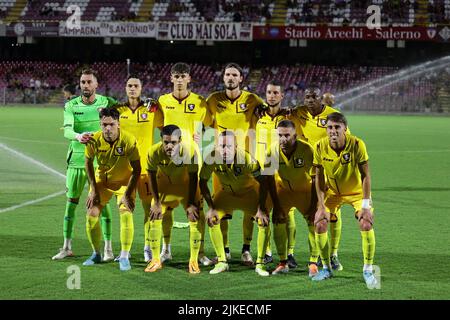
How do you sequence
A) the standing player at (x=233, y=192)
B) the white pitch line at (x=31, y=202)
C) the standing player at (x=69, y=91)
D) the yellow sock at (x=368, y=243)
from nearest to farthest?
1. the yellow sock at (x=368, y=243)
2. the standing player at (x=233, y=192)
3. the standing player at (x=69, y=91)
4. the white pitch line at (x=31, y=202)

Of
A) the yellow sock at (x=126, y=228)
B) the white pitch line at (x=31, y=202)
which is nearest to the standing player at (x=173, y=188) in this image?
the yellow sock at (x=126, y=228)

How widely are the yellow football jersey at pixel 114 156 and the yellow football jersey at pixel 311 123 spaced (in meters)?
1.88

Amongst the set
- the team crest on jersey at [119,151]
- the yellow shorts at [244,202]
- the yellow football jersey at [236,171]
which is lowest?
the yellow shorts at [244,202]

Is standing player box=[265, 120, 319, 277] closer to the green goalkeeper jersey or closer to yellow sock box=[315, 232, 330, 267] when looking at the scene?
yellow sock box=[315, 232, 330, 267]

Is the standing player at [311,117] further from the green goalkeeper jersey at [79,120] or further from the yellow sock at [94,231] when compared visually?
the yellow sock at [94,231]

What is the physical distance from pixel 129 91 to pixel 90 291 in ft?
7.88

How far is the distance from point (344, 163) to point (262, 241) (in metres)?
1.15

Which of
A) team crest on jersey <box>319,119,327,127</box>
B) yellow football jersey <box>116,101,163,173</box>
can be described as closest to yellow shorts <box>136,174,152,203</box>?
yellow football jersey <box>116,101,163,173</box>

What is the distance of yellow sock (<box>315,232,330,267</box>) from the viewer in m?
7.56

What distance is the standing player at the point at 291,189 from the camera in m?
7.91

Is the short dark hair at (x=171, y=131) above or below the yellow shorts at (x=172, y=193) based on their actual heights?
above

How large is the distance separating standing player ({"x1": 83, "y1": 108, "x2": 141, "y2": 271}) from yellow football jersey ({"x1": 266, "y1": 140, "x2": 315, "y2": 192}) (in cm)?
145

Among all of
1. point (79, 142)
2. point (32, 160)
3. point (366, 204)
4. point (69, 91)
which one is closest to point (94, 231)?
point (79, 142)

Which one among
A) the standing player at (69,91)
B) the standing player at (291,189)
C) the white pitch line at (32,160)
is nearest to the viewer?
the standing player at (291,189)
